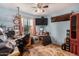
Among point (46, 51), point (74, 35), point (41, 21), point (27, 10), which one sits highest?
point (27, 10)

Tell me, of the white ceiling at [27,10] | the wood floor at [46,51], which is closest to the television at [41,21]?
the white ceiling at [27,10]

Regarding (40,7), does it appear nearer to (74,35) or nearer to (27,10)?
(27,10)

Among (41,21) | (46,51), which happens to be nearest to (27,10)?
(41,21)

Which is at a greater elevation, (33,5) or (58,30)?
(33,5)

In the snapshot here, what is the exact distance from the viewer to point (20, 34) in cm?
242

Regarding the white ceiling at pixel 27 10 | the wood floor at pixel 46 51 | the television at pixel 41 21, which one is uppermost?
the white ceiling at pixel 27 10

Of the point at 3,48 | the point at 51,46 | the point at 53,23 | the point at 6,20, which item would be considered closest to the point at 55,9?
the point at 53,23

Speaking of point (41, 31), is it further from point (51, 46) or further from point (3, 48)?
point (3, 48)

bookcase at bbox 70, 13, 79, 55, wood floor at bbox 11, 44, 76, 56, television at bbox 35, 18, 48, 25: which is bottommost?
wood floor at bbox 11, 44, 76, 56

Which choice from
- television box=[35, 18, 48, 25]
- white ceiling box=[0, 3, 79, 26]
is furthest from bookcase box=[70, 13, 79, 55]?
television box=[35, 18, 48, 25]

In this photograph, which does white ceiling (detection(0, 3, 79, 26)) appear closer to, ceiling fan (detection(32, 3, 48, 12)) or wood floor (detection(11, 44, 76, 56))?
ceiling fan (detection(32, 3, 48, 12))

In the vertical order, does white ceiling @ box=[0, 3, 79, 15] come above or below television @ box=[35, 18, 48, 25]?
above

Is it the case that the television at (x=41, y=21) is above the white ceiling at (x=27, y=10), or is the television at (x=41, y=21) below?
below

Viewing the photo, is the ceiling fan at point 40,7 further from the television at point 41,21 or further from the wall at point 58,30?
the wall at point 58,30
